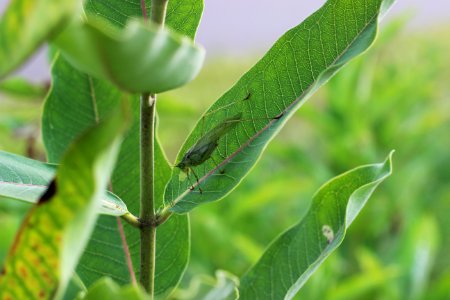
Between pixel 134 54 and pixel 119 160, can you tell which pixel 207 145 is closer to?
pixel 119 160

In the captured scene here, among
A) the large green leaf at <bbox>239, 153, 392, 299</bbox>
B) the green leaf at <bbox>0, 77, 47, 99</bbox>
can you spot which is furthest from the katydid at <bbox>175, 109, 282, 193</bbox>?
the green leaf at <bbox>0, 77, 47, 99</bbox>

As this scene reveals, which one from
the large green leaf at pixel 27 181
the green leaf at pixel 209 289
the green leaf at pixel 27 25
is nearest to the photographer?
the green leaf at pixel 27 25

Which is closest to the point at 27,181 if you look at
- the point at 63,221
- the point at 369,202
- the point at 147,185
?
the point at 147,185

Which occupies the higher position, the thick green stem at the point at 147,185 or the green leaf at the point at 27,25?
the green leaf at the point at 27,25

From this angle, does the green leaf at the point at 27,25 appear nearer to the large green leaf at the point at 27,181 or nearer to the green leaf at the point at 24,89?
the large green leaf at the point at 27,181

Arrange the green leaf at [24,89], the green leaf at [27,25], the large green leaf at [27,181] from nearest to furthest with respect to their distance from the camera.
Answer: the green leaf at [27,25] → the large green leaf at [27,181] → the green leaf at [24,89]

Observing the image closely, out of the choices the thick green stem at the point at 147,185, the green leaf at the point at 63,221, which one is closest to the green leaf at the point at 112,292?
the green leaf at the point at 63,221
